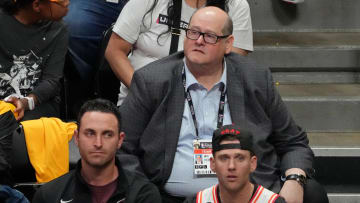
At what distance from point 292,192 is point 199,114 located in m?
0.53

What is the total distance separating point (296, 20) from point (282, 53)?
56 cm

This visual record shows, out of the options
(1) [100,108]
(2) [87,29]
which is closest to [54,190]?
(1) [100,108]

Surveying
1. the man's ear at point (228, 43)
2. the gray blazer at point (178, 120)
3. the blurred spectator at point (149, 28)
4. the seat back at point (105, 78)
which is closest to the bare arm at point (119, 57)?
the blurred spectator at point (149, 28)

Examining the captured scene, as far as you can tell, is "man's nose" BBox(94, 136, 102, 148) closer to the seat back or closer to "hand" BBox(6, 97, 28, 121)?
"hand" BBox(6, 97, 28, 121)

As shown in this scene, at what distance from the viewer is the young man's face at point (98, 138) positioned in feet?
9.22

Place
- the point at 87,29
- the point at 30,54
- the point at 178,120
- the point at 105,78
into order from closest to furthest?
the point at 178,120, the point at 30,54, the point at 105,78, the point at 87,29

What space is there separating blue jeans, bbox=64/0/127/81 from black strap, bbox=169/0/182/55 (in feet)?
2.14

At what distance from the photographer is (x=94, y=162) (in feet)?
9.22

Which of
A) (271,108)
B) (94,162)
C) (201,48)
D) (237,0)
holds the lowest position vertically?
(94,162)

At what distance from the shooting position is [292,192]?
10.1 feet

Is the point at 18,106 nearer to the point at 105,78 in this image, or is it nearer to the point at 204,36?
the point at 105,78

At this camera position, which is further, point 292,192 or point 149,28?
point 149,28

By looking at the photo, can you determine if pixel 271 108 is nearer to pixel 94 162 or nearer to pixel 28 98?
pixel 94 162

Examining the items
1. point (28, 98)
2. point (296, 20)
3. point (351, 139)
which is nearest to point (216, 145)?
point (28, 98)
